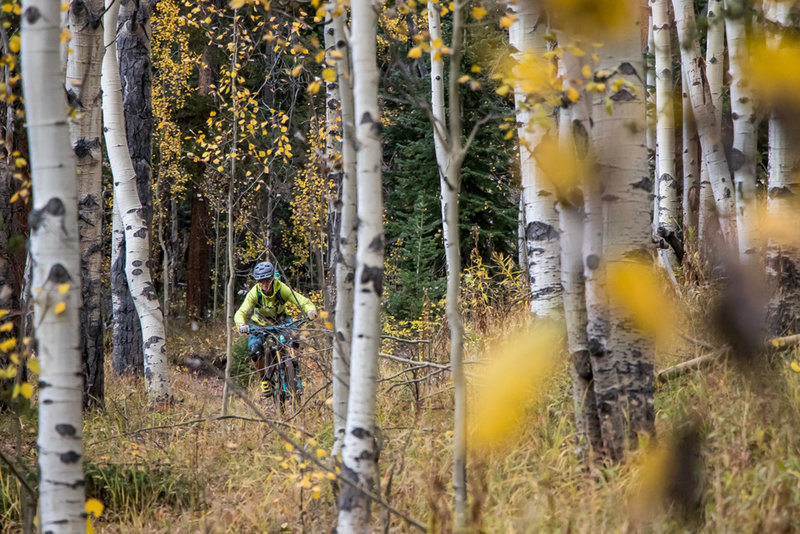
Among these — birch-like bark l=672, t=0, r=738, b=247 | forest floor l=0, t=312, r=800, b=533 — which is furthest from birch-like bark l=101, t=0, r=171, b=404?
birch-like bark l=672, t=0, r=738, b=247

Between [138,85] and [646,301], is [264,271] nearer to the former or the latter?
[138,85]

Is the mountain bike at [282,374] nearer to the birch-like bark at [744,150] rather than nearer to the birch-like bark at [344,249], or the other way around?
Result: the birch-like bark at [344,249]

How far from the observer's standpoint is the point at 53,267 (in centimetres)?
260

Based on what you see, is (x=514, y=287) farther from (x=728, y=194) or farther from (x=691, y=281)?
(x=728, y=194)

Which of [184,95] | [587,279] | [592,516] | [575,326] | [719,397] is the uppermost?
[184,95]

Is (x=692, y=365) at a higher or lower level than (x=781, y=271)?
lower

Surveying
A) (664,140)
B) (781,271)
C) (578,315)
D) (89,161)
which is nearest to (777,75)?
(578,315)

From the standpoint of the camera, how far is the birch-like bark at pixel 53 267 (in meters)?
2.55

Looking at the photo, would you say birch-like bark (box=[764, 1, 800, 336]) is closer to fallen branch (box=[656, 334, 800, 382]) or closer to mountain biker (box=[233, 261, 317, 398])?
fallen branch (box=[656, 334, 800, 382])

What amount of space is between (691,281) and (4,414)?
5.76 metres

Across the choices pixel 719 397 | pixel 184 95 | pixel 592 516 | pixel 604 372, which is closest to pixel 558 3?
pixel 592 516

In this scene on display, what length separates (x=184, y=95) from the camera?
17188mm

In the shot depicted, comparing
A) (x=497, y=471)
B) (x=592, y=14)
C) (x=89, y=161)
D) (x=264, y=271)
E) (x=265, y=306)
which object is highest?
(x=89, y=161)

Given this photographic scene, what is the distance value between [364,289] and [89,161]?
3.92 m
